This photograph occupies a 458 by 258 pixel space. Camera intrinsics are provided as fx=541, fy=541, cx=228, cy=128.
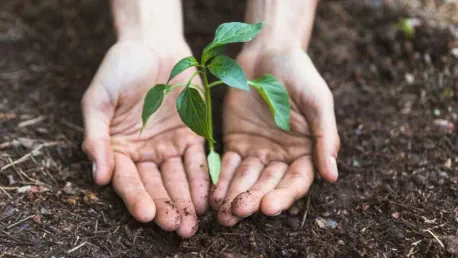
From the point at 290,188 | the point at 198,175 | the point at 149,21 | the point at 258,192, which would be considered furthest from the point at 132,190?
the point at 149,21

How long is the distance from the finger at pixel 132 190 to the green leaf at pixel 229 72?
0.58 meters

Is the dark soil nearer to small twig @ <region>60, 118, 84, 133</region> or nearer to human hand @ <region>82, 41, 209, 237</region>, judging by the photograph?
small twig @ <region>60, 118, 84, 133</region>

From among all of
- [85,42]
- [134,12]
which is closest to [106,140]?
[134,12]

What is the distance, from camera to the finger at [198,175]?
2.23m

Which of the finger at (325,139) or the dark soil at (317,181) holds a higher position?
the finger at (325,139)

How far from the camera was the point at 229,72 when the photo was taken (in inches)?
76.5

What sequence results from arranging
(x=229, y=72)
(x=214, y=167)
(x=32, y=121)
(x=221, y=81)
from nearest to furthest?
(x=229, y=72), (x=221, y=81), (x=214, y=167), (x=32, y=121)

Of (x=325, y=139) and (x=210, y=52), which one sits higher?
(x=210, y=52)

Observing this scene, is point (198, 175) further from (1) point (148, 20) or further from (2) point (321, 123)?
(1) point (148, 20)

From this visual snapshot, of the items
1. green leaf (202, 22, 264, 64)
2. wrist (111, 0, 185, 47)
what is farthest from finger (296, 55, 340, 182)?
wrist (111, 0, 185, 47)

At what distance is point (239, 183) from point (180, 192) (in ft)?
0.81

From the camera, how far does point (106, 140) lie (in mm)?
2320

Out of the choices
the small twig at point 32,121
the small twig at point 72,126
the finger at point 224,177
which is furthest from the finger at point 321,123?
the small twig at point 32,121

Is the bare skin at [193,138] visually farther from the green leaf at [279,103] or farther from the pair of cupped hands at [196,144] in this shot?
the green leaf at [279,103]
